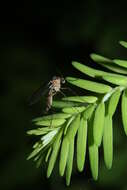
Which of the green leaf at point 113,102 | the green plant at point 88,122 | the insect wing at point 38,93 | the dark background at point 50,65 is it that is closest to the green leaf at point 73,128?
the green plant at point 88,122

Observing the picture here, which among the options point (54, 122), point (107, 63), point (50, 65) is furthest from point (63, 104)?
point (50, 65)

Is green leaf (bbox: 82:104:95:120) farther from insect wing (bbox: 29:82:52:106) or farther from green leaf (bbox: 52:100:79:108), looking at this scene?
insect wing (bbox: 29:82:52:106)

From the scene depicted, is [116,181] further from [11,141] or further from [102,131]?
[102,131]

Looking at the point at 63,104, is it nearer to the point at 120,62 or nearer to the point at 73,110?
the point at 73,110

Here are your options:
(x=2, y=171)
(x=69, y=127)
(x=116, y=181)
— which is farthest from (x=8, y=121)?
(x=69, y=127)

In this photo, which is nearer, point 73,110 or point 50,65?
point 73,110

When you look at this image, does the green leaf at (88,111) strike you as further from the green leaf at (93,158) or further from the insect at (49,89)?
the insect at (49,89)
